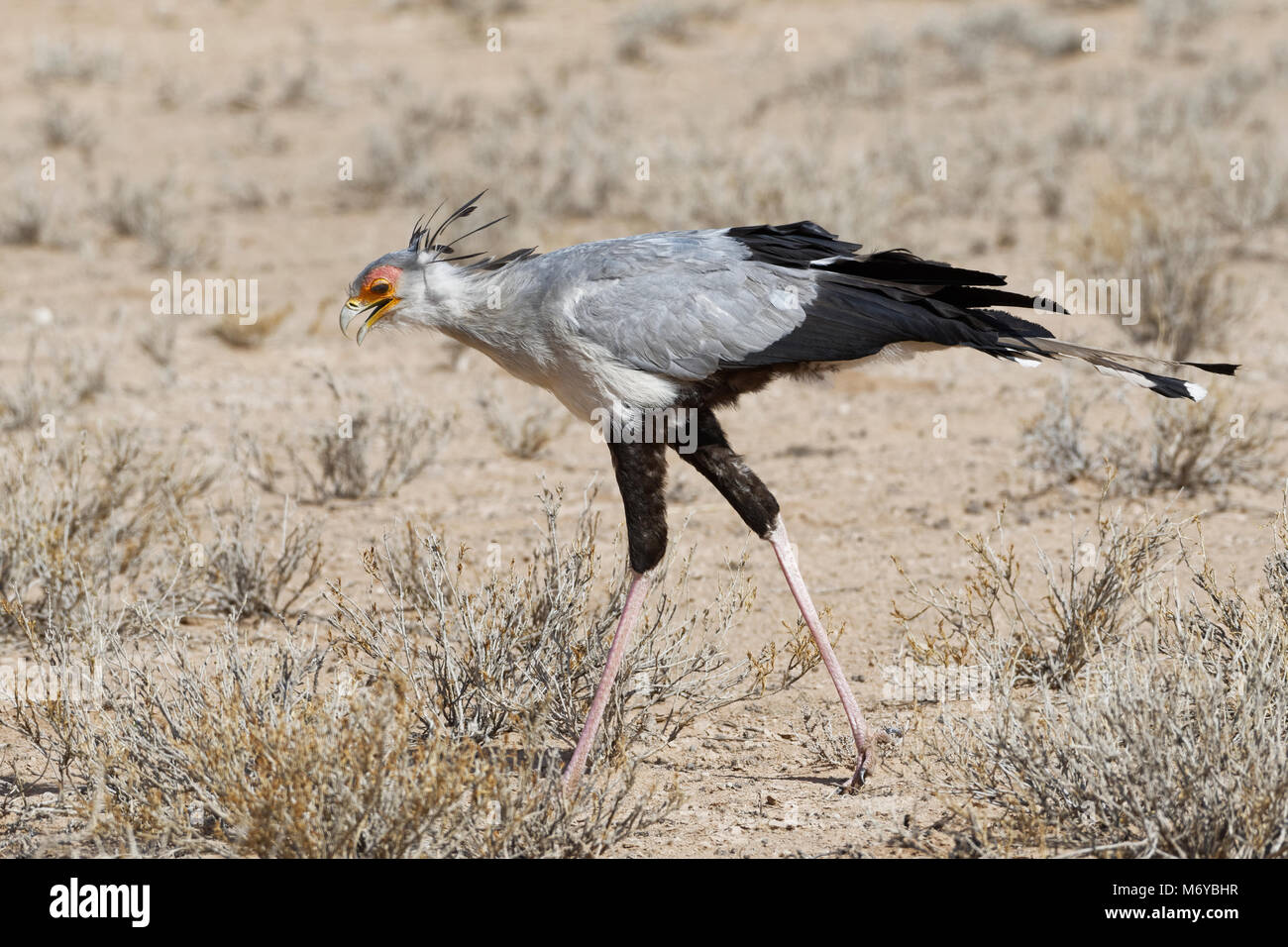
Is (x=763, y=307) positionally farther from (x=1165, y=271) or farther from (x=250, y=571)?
(x=1165, y=271)

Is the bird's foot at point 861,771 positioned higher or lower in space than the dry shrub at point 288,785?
lower

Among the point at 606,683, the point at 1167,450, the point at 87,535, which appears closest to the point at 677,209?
the point at 1167,450

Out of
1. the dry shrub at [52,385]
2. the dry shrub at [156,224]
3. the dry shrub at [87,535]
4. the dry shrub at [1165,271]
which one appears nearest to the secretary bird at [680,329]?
the dry shrub at [87,535]

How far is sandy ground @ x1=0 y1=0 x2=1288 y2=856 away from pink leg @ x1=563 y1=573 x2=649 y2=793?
0.91 feet

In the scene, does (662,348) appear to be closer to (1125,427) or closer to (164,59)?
(1125,427)

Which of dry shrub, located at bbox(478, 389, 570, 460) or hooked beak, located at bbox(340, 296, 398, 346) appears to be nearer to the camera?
hooked beak, located at bbox(340, 296, 398, 346)

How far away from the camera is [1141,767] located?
131 inches

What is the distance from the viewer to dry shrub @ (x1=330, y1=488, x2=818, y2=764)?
409 cm

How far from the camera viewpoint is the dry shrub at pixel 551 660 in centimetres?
409

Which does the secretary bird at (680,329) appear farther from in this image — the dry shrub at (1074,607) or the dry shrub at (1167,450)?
the dry shrub at (1167,450)

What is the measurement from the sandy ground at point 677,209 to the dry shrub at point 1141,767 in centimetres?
24

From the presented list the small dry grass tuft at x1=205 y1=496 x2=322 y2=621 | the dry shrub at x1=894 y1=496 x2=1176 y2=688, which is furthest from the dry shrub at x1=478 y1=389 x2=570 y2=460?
the dry shrub at x1=894 y1=496 x2=1176 y2=688

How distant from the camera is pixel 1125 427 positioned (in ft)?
23.5

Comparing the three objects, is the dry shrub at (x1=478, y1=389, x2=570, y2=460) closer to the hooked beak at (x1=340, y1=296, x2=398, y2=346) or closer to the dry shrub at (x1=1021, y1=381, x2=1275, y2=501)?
the dry shrub at (x1=1021, y1=381, x2=1275, y2=501)
